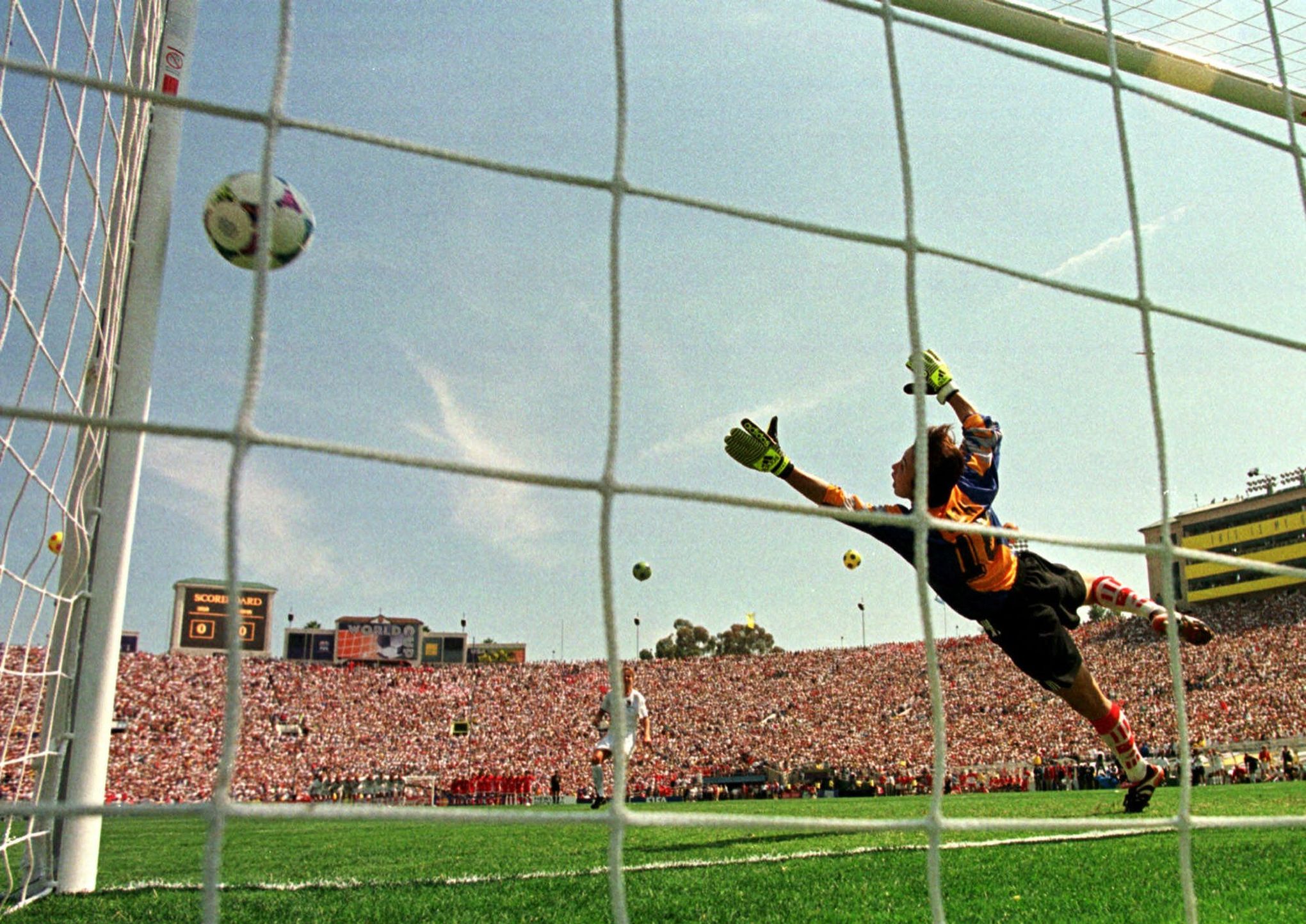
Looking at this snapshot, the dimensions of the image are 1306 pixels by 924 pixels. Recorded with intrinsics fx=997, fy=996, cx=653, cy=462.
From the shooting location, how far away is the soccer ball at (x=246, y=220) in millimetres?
3764

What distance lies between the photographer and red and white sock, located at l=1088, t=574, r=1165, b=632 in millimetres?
→ 4664

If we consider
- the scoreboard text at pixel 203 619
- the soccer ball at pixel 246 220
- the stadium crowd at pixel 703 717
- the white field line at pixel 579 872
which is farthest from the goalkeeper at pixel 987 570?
the scoreboard text at pixel 203 619

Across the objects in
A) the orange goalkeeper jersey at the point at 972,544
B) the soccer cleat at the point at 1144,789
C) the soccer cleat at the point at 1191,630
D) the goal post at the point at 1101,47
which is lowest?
the soccer cleat at the point at 1144,789

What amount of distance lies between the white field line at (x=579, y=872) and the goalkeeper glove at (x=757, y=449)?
6.08 feet

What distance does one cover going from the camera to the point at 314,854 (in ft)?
23.0

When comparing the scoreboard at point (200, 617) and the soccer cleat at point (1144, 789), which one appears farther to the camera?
the scoreboard at point (200, 617)

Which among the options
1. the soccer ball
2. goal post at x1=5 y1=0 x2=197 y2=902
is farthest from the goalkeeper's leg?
goal post at x1=5 y1=0 x2=197 y2=902

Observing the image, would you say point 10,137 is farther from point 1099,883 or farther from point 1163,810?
point 1163,810

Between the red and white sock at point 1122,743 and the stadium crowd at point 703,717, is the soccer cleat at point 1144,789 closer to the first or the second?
the red and white sock at point 1122,743

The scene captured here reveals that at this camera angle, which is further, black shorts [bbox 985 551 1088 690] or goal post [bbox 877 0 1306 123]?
black shorts [bbox 985 551 1088 690]

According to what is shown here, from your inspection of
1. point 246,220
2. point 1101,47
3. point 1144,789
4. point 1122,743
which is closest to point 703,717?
point 1144,789

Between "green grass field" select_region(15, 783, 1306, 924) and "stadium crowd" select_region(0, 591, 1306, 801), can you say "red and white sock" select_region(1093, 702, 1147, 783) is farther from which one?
"stadium crowd" select_region(0, 591, 1306, 801)

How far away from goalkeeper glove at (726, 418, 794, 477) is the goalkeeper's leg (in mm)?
1689

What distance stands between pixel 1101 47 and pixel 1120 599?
2.55m
